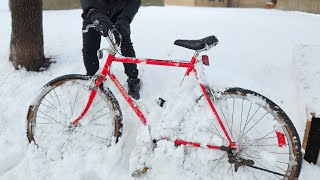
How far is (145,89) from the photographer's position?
4246 mm

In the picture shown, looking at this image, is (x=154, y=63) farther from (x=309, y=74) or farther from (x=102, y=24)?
(x=309, y=74)

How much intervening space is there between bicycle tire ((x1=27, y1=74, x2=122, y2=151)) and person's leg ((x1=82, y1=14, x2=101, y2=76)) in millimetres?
322

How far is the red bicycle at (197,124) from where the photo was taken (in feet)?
9.70

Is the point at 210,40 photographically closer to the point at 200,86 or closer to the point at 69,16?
the point at 200,86

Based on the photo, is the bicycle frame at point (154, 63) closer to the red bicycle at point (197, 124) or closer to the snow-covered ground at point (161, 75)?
the red bicycle at point (197, 124)

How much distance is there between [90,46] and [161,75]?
3.48ft

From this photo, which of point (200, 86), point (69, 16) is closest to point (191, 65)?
point (200, 86)

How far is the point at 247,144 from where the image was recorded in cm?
A: 319

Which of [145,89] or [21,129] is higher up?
[145,89]

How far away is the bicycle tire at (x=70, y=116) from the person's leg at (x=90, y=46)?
0.32 metres

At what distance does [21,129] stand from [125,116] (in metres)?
1.13

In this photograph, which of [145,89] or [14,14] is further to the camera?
[14,14]

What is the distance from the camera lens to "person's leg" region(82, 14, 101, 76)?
3.68 meters

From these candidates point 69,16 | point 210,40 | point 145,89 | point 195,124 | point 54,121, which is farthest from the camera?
point 69,16
